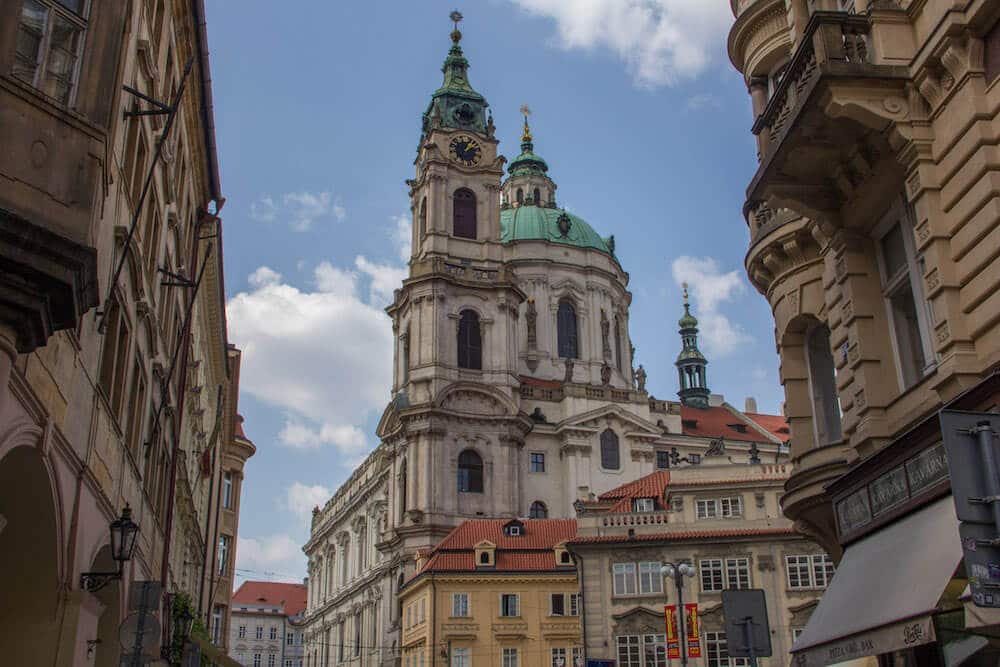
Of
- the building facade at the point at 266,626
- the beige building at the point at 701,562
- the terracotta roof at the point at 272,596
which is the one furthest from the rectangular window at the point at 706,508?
the terracotta roof at the point at 272,596

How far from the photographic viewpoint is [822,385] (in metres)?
17.3

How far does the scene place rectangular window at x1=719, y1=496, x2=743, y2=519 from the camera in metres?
49.0

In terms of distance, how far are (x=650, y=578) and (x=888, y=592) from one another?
38.2m

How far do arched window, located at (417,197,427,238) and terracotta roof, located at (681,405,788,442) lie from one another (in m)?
25.2

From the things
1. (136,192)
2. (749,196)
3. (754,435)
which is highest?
(754,435)

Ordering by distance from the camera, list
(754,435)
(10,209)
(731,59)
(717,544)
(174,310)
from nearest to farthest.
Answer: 1. (10,209)
2. (731,59)
3. (174,310)
4. (717,544)
5. (754,435)

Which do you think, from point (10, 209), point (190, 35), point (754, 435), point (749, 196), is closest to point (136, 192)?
point (190, 35)

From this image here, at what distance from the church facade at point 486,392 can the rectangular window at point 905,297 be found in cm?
5038

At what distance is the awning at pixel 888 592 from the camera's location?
9.95 meters

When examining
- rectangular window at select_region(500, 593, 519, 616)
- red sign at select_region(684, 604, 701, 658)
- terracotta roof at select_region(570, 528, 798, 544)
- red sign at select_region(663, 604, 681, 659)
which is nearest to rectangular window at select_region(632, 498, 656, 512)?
terracotta roof at select_region(570, 528, 798, 544)

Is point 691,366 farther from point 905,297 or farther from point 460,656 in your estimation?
point 905,297

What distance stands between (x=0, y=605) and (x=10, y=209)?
6.45m

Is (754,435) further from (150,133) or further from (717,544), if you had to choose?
(150,133)

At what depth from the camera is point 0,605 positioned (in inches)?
528
